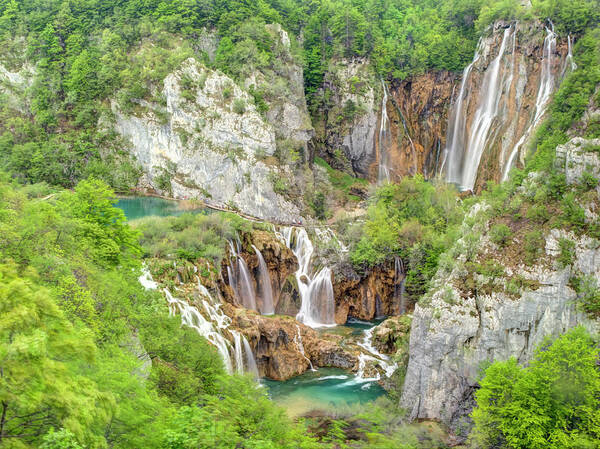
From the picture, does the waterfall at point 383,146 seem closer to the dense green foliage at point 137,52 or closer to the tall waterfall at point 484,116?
the dense green foliage at point 137,52

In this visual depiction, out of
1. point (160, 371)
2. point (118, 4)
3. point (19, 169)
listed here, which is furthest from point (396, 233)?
point (118, 4)

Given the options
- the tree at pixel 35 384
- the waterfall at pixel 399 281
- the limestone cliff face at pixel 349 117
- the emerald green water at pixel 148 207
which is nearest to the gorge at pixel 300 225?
the tree at pixel 35 384

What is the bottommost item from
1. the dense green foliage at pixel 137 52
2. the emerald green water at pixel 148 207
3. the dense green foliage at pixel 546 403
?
the dense green foliage at pixel 546 403

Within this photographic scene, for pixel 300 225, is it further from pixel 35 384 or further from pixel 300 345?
pixel 35 384

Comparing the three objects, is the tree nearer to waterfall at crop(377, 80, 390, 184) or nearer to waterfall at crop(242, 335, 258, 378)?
waterfall at crop(242, 335, 258, 378)

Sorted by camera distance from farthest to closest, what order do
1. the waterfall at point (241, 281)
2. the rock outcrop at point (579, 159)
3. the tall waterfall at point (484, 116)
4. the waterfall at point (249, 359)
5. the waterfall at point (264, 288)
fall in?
the tall waterfall at point (484, 116), the waterfall at point (264, 288), the waterfall at point (241, 281), the waterfall at point (249, 359), the rock outcrop at point (579, 159)

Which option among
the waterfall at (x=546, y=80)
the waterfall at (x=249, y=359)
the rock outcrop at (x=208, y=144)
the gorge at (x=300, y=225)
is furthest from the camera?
the rock outcrop at (x=208, y=144)

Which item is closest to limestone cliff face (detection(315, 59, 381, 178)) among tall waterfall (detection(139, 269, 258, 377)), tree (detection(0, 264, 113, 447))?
tall waterfall (detection(139, 269, 258, 377))
